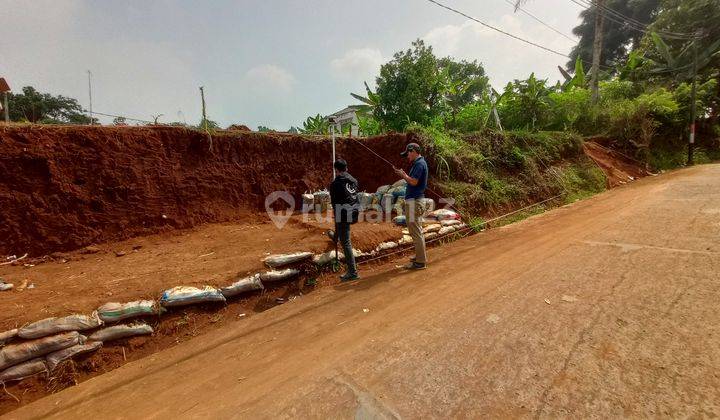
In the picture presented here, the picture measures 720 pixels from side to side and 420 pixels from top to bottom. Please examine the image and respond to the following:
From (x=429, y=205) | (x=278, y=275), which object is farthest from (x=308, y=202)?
(x=278, y=275)

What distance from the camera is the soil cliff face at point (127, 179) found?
5.32 m

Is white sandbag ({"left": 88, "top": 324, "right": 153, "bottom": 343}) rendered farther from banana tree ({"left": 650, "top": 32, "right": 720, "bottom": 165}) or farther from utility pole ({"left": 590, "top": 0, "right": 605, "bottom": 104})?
banana tree ({"left": 650, "top": 32, "right": 720, "bottom": 165})

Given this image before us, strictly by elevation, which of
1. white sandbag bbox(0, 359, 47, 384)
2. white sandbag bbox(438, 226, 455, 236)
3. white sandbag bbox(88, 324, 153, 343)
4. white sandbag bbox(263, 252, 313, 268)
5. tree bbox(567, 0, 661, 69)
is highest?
tree bbox(567, 0, 661, 69)

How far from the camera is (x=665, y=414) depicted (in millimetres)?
1729

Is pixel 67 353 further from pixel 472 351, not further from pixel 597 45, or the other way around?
pixel 597 45

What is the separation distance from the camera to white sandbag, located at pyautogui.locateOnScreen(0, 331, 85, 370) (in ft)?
9.02

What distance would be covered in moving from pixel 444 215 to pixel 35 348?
20.3ft

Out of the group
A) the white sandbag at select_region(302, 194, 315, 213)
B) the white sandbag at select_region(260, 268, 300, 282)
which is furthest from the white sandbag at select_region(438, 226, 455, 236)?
the white sandbag at select_region(302, 194, 315, 213)

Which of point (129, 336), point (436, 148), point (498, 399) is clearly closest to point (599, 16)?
point (436, 148)

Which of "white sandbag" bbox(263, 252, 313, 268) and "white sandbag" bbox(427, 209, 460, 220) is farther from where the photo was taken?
"white sandbag" bbox(427, 209, 460, 220)

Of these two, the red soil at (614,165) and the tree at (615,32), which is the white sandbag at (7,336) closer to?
the red soil at (614,165)

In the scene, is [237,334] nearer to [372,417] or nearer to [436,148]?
[372,417]

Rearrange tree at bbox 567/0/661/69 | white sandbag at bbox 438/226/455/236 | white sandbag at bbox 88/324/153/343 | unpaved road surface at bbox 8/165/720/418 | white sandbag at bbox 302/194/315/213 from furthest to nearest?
tree at bbox 567/0/661/69
white sandbag at bbox 302/194/315/213
white sandbag at bbox 438/226/455/236
white sandbag at bbox 88/324/153/343
unpaved road surface at bbox 8/165/720/418

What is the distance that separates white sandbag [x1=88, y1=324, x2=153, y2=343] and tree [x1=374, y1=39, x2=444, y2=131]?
31.6 feet
